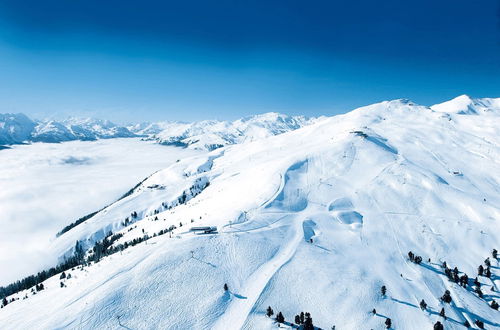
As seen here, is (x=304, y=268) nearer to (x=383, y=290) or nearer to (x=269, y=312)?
(x=383, y=290)

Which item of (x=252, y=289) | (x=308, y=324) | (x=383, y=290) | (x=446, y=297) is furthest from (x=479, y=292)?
(x=252, y=289)

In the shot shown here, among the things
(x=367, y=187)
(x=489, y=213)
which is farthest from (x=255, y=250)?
(x=489, y=213)

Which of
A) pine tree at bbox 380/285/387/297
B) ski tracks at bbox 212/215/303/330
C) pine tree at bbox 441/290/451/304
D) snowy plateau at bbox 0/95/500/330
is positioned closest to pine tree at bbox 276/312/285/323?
snowy plateau at bbox 0/95/500/330

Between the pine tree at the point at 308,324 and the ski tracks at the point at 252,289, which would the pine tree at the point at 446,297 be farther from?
the pine tree at the point at 308,324

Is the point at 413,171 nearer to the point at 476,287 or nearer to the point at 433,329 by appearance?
the point at 476,287

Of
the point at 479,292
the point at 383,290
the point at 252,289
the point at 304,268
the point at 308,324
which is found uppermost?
the point at 304,268

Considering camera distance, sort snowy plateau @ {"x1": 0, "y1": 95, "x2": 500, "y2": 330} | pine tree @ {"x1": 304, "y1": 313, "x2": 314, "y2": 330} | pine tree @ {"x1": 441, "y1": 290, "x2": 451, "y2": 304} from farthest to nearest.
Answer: pine tree @ {"x1": 441, "y1": 290, "x2": 451, "y2": 304}, snowy plateau @ {"x1": 0, "y1": 95, "x2": 500, "y2": 330}, pine tree @ {"x1": 304, "y1": 313, "x2": 314, "y2": 330}

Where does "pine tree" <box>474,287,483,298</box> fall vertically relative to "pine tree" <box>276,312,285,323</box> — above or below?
below

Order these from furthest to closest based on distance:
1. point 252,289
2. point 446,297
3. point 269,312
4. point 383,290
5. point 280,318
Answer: point 446,297, point 383,290, point 252,289, point 269,312, point 280,318

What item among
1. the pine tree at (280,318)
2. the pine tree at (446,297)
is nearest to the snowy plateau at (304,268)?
the pine tree at (446,297)

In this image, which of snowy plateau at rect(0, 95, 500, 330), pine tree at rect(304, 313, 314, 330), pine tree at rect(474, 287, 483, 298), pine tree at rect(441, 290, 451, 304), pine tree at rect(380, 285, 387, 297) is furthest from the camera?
pine tree at rect(474, 287, 483, 298)

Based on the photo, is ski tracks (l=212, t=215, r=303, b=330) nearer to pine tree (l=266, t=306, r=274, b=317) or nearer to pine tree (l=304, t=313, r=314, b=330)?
pine tree (l=266, t=306, r=274, b=317)
